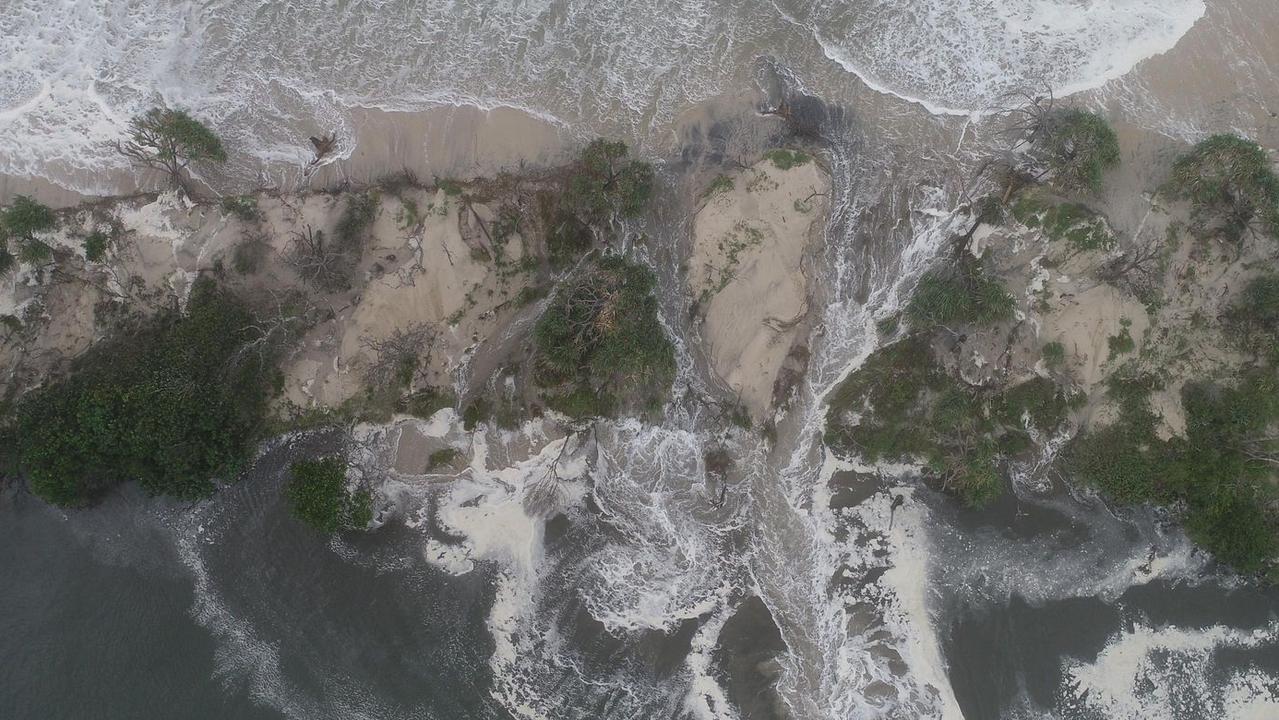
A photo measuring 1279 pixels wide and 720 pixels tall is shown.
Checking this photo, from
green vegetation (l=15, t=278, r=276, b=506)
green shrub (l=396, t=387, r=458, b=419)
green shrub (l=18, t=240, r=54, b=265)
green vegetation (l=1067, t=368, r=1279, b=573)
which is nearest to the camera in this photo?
green vegetation (l=15, t=278, r=276, b=506)

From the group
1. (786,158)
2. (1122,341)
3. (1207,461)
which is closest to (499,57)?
(786,158)

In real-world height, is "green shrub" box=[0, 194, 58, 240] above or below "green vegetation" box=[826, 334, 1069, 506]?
below

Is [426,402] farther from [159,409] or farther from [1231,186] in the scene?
[1231,186]

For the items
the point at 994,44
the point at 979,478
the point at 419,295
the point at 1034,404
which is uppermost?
the point at 994,44

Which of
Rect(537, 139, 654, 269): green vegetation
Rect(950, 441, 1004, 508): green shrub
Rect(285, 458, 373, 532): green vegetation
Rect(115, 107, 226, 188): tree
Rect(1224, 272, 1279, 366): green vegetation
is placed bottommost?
Rect(285, 458, 373, 532): green vegetation

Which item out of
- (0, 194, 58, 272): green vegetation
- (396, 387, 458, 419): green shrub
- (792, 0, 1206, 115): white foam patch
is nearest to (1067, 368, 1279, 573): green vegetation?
(792, 0, 1206, 115): white foam patch

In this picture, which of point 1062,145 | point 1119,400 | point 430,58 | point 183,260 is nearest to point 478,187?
point 430,58

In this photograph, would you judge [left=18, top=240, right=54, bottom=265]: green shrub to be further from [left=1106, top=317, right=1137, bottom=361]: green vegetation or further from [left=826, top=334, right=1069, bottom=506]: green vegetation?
[left=1106, top=317, right=1137, bottom=361]: green vegetation

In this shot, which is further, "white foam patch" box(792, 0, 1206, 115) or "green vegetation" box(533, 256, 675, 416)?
"white foam patch" box(792, 0, 1206, 115)
